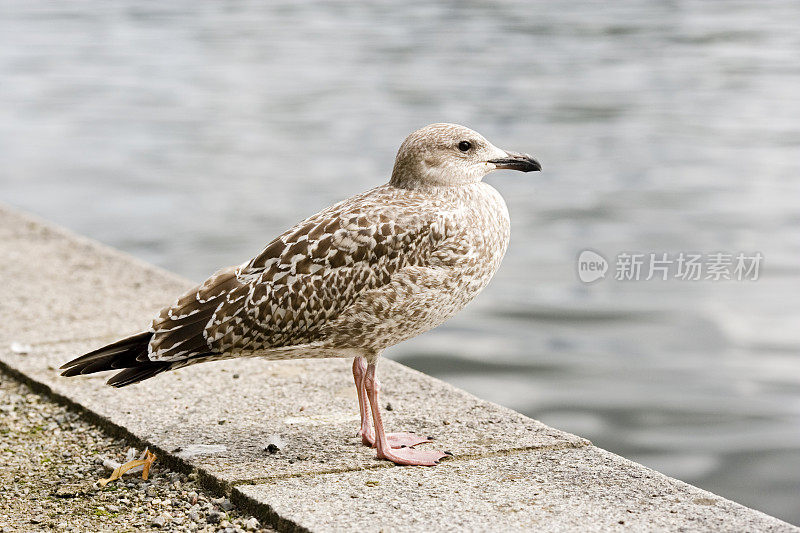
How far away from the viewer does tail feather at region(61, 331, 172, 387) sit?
16.8ft

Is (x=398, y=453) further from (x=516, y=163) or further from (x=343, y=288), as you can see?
(x=516, y=163)

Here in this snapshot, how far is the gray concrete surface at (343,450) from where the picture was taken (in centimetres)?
455

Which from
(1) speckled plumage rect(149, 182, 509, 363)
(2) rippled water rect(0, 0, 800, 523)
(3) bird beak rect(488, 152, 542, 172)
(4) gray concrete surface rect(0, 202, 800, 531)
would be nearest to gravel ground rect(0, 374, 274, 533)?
(4) gray concrete surface rect(0, 202, 800, 531)

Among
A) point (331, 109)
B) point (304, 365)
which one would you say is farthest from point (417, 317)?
point (331, 109)

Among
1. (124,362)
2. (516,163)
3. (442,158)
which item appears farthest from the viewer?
(516,163)

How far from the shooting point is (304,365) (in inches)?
257

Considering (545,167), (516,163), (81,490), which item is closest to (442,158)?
(516,163)

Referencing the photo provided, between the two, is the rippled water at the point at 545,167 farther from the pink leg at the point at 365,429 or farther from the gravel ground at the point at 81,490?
the gravel ground at the point at 81,490

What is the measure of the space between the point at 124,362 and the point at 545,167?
9872 millimetres

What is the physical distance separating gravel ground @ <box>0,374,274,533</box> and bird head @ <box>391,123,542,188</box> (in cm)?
164

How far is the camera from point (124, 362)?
516cm

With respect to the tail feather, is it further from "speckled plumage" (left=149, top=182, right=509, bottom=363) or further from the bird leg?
the bird leg

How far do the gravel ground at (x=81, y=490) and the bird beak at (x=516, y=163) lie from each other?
1.93 meters

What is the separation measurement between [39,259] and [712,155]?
9257 mm
